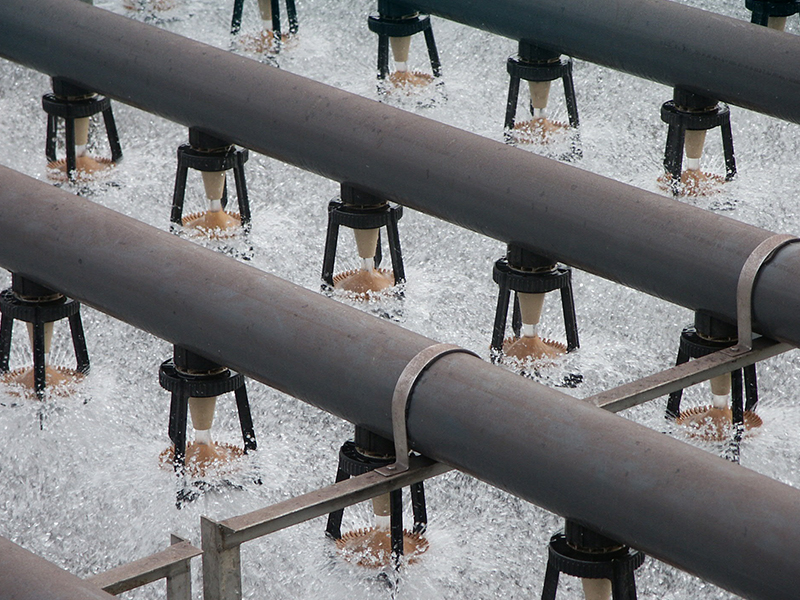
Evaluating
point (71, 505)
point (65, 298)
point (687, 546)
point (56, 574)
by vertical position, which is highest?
point (687, 546)

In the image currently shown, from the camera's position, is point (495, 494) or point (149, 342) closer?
point (495, 494)

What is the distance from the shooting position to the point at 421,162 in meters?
2.38

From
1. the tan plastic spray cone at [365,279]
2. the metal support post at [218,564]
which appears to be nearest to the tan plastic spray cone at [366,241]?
the tan plastic spray cone at [365,279]

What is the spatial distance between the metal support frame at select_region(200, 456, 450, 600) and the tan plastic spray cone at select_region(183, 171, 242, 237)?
1.31 metres

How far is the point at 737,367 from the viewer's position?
1.94 m

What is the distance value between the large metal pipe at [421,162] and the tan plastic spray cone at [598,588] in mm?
474

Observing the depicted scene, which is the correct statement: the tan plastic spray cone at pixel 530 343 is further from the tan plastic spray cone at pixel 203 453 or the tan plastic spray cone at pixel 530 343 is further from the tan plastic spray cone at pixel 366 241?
the tan plastic spray cone at pixel 203 453

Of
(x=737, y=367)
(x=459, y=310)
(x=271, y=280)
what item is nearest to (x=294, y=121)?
(x=459, y=310)

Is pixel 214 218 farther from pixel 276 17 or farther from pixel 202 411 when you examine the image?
pixel 276 17

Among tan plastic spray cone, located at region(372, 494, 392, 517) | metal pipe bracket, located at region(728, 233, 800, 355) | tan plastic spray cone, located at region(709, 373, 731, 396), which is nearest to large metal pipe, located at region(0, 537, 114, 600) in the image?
tan plastic spray cone, located at region(372, 494, 392, 517)

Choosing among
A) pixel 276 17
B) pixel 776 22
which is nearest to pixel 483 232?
pixel 776 22

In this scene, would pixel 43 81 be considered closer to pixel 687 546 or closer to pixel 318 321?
pixel 318 321

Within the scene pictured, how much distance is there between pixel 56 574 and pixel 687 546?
0.64 metres

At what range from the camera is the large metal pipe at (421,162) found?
6.63 ft
